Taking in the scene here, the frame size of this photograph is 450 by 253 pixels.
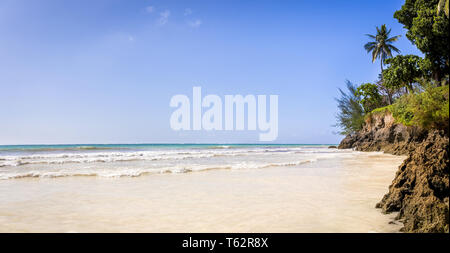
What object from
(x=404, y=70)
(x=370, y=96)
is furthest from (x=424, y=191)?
(x=370, y=96)

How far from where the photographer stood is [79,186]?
7789 mm

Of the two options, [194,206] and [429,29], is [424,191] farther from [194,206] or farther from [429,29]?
[429,29]

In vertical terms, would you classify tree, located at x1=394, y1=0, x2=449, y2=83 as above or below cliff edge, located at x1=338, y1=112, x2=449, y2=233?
above

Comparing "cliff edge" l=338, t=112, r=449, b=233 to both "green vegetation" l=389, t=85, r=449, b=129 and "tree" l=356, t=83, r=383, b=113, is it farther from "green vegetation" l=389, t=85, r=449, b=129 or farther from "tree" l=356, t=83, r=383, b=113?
"tree" l=356, t=83, r=383, b=113

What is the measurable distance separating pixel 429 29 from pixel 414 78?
1366 cm

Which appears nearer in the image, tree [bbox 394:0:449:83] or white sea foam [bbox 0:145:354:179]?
white sea foam [bbox 0:145:354:179]

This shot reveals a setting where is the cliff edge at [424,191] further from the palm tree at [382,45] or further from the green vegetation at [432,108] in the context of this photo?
the palm tree at [382,45]

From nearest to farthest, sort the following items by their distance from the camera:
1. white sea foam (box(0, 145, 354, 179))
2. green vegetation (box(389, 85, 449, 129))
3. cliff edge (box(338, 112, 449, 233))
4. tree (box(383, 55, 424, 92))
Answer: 1. cliff edge (box(338, 112, 449, 233))
2. green vegetation (box(389, 85, 449, 129))
3. white sea foam (box(0, 145, 354, 179))
4. tree (box(383, 55, 424, 92))

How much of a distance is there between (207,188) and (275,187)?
192 centimetres

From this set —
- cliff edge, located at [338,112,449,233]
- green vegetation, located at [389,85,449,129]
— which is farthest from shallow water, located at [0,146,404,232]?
green vegetation, located at [389,85,449,129]

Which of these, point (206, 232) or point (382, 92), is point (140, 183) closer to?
point (206, 232)

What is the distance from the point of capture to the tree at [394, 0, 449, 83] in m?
16.2

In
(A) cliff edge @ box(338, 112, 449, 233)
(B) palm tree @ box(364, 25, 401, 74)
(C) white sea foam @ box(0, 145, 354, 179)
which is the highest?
(B) palm tree @ box(364, 25, 401, 74)
